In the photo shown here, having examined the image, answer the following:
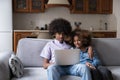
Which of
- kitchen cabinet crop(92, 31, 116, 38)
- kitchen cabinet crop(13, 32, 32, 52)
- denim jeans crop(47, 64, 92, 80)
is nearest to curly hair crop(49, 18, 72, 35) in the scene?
denim jeans crop(47, 64, 92, 80)

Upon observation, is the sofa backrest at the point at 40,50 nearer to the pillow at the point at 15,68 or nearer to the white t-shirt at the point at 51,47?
the white t-shirt at the point at 51,47

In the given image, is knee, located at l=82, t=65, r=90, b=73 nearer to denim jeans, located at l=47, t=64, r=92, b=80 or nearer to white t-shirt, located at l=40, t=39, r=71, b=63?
denim jeans, located at l=47, t=64, r=92, b=80

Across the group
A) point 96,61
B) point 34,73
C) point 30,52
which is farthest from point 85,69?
point 30,52

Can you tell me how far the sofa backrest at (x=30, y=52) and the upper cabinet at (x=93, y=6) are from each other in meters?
3.48

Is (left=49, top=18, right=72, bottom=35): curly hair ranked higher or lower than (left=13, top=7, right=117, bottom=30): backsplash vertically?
lower

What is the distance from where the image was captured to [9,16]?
569cm

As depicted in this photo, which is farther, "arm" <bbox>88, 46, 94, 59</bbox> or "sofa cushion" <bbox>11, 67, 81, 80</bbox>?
"arm" <bbox>88, 46, 94, 59</bbox>

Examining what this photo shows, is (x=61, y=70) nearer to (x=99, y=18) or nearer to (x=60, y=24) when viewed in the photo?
(x=60, y=24)

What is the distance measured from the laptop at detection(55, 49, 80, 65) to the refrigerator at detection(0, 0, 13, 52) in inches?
138

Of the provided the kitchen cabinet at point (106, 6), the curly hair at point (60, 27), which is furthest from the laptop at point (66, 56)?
the kitchen cabinet at point (106, 6)

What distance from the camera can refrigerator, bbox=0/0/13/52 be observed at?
566 centimetres

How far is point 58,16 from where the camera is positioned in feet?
21.1

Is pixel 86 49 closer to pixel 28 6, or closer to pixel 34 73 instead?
pixel 34 73

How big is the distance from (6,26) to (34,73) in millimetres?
3377
